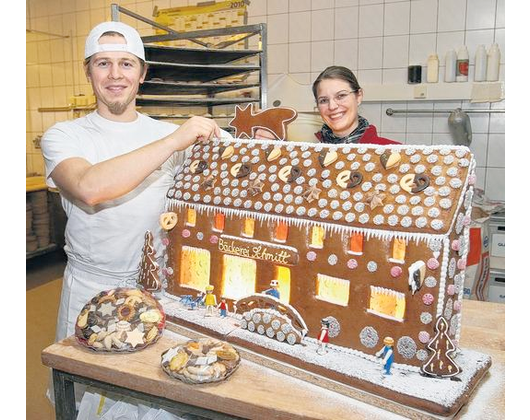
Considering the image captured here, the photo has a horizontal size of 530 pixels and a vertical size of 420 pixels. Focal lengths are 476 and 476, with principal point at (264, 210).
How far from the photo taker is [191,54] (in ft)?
12.2

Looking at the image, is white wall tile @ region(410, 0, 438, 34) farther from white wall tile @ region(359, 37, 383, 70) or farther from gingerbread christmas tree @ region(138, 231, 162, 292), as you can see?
gingerbread christmas tree @ region(138, 231, 162, 292)

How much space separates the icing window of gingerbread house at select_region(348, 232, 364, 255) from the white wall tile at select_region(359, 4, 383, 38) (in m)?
3.51

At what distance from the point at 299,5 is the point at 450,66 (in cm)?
161

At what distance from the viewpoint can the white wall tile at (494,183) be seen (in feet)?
13.4

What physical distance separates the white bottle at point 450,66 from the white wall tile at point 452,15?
207 mm

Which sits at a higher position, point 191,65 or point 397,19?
point 397,19

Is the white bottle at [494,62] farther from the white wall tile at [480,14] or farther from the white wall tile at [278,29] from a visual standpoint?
the white wall tile at [278,29]

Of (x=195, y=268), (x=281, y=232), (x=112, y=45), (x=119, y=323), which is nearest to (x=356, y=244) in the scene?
(x=281, y=232)

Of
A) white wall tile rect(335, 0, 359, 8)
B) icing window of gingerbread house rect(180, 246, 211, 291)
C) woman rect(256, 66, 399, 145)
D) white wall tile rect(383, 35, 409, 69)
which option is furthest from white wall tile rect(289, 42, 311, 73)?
icing window of gingerbread house rect(180, 246, 211, 291)

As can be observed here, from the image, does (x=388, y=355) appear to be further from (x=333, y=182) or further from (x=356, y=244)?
(x=333, y=182)

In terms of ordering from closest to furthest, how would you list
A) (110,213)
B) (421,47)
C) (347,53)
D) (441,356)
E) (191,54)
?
1. (441,356)
2. (110,213)
3. (191,54)
4. (421,47)
5. (347,53)

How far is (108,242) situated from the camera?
1.83 m

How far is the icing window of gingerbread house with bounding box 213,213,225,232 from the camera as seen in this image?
1.65 meters

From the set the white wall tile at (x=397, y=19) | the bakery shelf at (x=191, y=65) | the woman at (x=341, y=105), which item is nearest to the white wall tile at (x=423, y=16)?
the white wall tile at (x=397, y=19)
